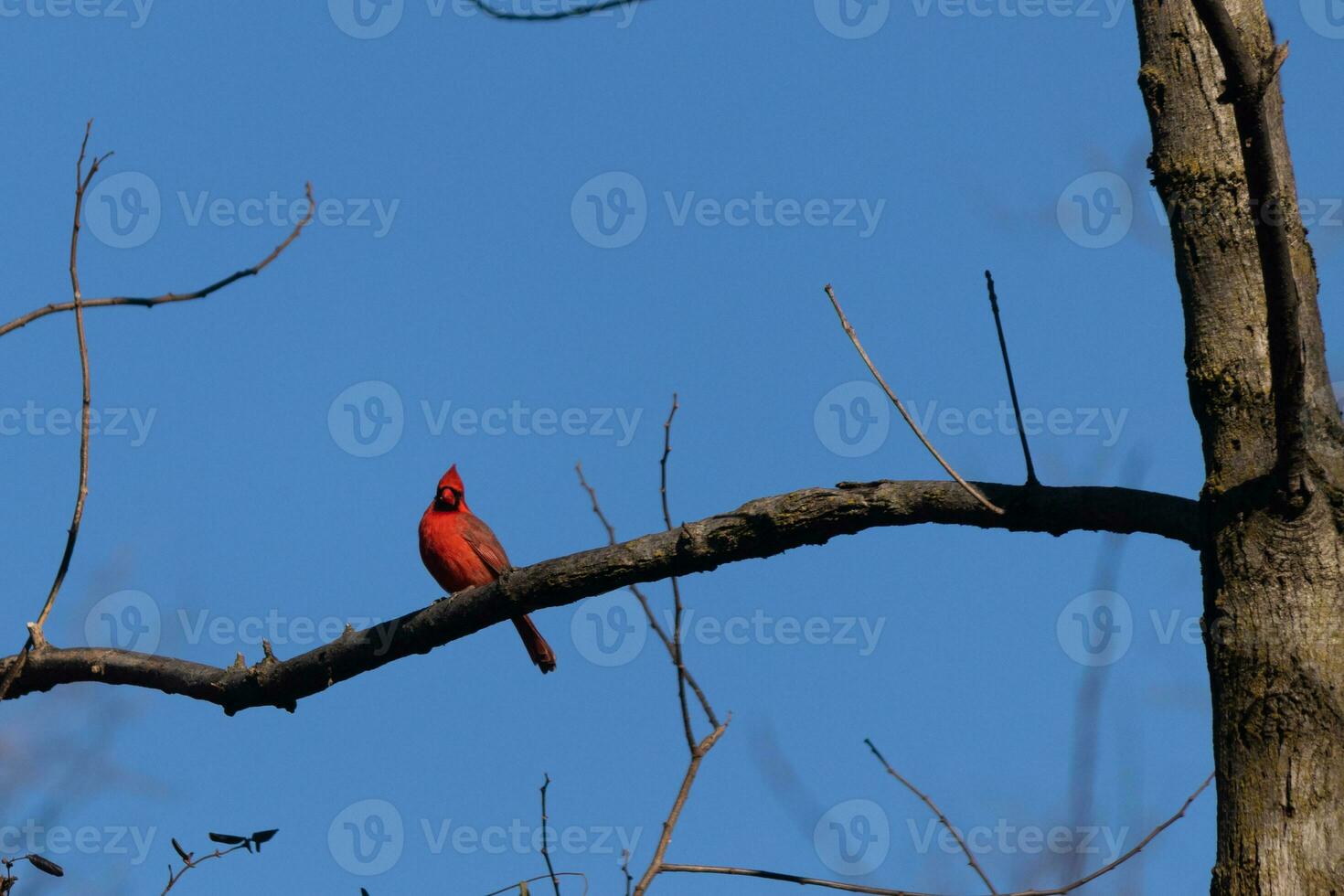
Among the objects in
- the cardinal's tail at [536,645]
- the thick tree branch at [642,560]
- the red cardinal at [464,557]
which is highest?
the red cardinal at [464,557]

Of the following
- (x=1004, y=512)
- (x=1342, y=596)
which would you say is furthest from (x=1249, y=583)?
(x=1004, y=512)

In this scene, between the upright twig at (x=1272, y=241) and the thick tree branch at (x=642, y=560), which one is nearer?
the upright twig at (x=1272, y=241)

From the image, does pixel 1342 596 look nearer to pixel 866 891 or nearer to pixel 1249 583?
pixel 1249 583

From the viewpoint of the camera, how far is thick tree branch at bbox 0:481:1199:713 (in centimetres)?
355

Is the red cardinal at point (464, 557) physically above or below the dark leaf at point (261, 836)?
above

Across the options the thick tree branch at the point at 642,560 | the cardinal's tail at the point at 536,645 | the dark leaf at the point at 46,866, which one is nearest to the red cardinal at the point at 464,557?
the cardinal's tail at the point at 536,645

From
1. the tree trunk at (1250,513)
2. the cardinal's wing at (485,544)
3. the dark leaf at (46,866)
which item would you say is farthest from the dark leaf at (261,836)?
the cardinal's wing at (485,544)

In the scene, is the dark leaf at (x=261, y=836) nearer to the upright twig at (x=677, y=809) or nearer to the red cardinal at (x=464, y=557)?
the upright twig at (x=677, y=809)

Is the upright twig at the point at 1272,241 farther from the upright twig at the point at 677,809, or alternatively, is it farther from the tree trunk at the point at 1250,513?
the upright twig at the point at 677,809

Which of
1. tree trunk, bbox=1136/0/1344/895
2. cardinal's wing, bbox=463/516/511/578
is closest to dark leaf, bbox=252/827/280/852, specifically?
tree trunk, bbox=1136/0/1344/895

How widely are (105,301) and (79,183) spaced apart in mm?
798

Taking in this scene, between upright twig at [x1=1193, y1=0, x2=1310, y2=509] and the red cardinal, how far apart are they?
17.2ft

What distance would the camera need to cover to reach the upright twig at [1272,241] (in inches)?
108

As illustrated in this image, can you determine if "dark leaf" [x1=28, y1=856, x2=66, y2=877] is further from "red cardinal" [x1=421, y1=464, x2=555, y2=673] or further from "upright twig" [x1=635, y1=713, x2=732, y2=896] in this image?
"red cardinal" [x1=421, y1=464, x2=555, y2=673]
